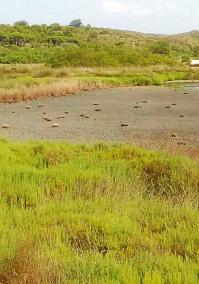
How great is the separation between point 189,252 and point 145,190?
2827 mm

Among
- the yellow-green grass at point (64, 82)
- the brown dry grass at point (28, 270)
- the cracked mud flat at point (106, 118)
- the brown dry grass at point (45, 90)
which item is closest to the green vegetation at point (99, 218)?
the brown dry grass at point (28, 270)

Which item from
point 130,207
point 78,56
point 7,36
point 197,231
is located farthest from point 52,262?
point 7,36

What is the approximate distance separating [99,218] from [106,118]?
15019mm

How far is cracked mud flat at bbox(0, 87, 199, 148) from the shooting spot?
1548 cm

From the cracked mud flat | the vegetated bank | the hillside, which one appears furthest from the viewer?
the hillside

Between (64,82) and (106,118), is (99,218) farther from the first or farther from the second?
(64,82)

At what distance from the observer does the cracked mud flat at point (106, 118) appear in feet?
50.8

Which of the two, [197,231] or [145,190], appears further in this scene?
[145,190]

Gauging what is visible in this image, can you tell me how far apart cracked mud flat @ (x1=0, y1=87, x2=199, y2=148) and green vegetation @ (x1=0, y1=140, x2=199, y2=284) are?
466cm

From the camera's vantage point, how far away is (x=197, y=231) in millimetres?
5371

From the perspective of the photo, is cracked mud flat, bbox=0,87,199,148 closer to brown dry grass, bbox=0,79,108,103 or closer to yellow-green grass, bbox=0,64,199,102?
brown dry grass, bbox=0,79,108,103

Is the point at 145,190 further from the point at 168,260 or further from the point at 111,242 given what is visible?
the point at 168,260

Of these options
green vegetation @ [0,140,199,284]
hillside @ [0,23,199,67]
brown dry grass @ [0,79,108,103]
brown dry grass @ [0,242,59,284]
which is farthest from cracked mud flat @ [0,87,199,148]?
hillside @ [0,23,199,67]

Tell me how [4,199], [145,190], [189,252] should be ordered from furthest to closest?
[145,190] → [4,199] → [189,252]
